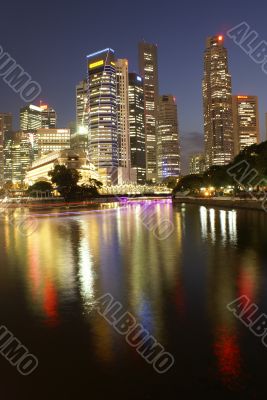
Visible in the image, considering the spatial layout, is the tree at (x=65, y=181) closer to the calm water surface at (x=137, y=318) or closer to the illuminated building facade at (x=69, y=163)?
the illuminated building facade at (x=69, y=163)

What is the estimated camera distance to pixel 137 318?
28.3 ft

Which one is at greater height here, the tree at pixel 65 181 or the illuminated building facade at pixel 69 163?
the illuminated building facade at pixel 69 163

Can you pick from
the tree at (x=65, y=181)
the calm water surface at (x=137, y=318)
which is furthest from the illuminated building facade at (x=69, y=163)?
the calm water surface at (x=137, y=318)

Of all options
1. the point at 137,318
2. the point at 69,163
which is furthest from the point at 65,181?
the point at 137,318

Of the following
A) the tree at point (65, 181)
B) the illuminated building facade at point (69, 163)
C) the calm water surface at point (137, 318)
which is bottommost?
the calm water surface at point (137, 318)

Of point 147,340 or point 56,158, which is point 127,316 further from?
point 56,158

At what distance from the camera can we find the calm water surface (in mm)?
5910

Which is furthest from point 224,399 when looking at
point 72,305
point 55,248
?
point 55,248

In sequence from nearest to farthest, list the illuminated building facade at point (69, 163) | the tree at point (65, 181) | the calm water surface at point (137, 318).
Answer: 1. the calm water surface at point (137, 318)
2. the tree at point (65, 181)
3. the illuminated building facade at point (69, 163)

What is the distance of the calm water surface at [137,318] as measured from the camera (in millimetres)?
5910

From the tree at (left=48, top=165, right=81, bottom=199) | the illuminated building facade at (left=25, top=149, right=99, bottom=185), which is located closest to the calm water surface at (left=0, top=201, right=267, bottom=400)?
the tree at (left=48, top=165, right=81, bottom=199)

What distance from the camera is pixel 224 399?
5469 mm

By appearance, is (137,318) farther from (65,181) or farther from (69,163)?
(69,163)

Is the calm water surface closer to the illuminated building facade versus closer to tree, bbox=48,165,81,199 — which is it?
tree, bbox=48,165,81,199
